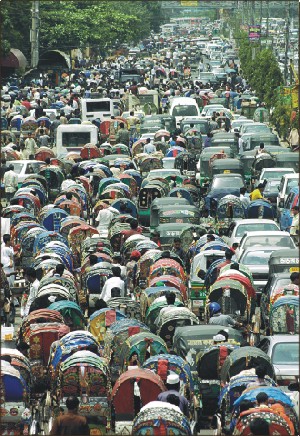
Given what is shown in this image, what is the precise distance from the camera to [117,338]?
23.1 m

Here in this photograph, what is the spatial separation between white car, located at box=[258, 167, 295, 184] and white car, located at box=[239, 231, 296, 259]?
969 cm

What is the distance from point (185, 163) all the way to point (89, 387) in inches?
1022

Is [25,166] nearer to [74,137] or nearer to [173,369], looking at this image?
[74,137]

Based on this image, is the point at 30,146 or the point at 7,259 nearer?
the point at 7,259

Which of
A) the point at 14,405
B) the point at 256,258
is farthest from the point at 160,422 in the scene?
the point at 256,258

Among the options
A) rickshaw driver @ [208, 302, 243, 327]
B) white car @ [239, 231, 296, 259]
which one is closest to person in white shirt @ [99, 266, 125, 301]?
rickshaw driver @ [208, 302, 243, 327]

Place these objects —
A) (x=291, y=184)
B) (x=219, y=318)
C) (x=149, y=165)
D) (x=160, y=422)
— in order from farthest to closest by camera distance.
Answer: (x=149, y=165)
(x=291, y=184)
(x=219, y=318)
(x=160, y=422)

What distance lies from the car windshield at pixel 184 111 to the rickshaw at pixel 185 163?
16190 millimetres

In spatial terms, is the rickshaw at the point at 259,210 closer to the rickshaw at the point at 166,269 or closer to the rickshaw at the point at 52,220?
the rickshaw at the point at 52,220

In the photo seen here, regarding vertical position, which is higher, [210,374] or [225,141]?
[225,141]

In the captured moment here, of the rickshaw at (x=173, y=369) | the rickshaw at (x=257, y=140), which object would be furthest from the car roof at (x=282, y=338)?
the rickshaw at (x=257, y=140)

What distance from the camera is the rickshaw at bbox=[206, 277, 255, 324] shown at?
1039 inches

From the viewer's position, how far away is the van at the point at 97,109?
204 ft

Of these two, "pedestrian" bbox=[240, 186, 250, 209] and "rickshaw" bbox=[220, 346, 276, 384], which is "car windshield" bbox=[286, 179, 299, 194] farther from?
"rickshaw" bbox=[220, 346, 276, 384]
